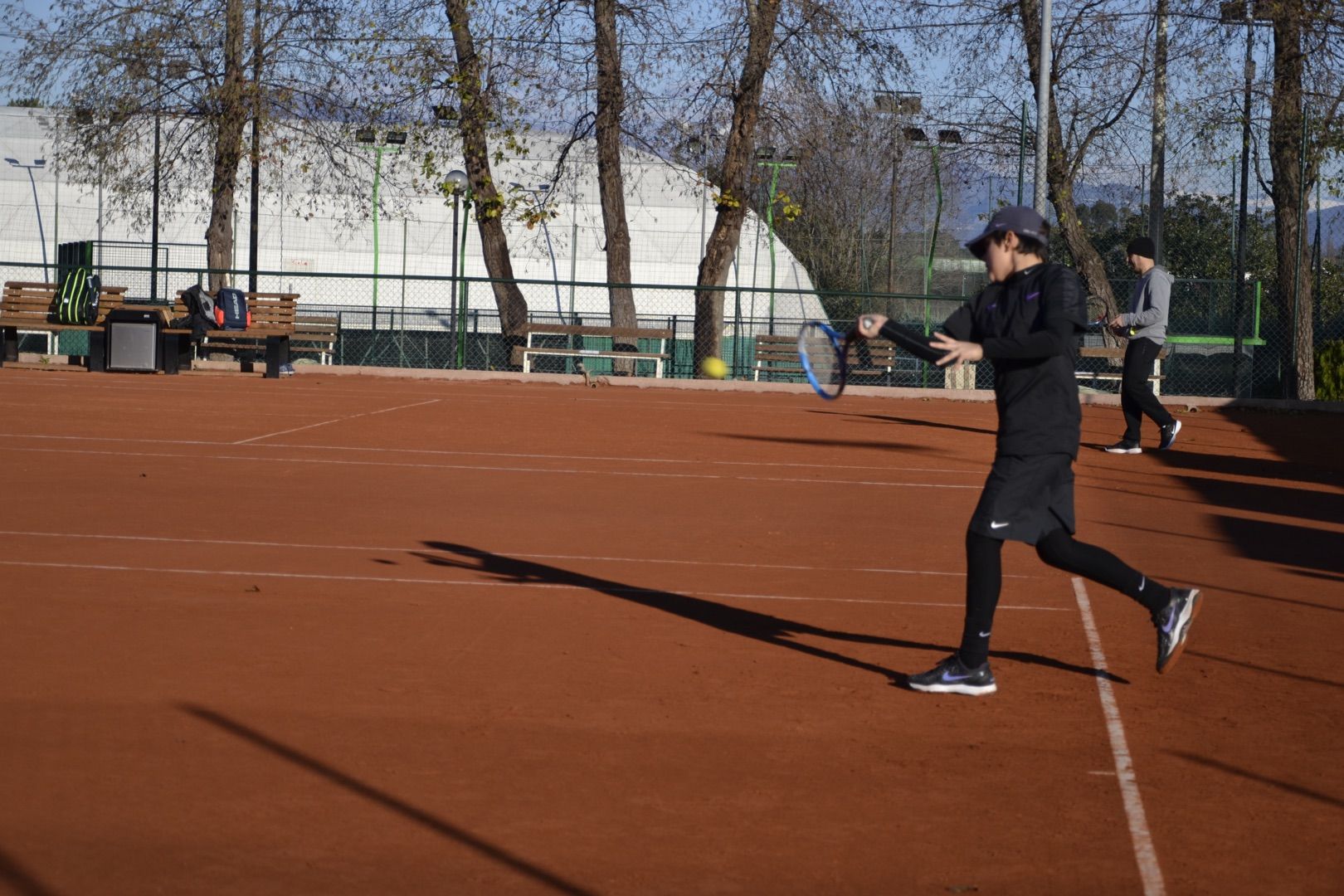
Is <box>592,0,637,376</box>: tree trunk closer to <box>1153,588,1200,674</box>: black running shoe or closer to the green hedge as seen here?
the green hedge

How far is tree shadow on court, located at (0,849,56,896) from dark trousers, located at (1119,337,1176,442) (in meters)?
12.4

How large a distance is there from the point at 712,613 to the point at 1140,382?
8.75m

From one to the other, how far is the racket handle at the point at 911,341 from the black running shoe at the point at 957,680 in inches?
45.8

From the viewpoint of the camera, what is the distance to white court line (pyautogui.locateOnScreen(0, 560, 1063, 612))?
7.93 m

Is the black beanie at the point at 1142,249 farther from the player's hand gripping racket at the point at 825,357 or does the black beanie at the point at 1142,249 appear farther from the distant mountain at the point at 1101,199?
the distant mountain at the point at 1101,199

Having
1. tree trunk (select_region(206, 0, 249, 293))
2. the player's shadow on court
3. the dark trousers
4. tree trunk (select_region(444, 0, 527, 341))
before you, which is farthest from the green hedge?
the player's shadow on court

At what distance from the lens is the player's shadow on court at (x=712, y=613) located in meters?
6.68

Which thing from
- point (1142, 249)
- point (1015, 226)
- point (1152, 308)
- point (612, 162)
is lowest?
point (1015, 226)

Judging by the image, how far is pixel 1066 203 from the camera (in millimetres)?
29953

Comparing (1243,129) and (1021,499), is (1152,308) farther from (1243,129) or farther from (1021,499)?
(1243,129)

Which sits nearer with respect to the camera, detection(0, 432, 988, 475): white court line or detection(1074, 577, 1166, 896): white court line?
detection(1074, 577, 1166, 896): white court line

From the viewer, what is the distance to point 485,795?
471 cm

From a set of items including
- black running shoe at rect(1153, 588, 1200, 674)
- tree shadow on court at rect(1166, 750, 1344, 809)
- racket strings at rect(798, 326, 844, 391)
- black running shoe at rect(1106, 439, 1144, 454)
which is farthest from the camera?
black running shoe at rect(1106, 439, 1144, 454)

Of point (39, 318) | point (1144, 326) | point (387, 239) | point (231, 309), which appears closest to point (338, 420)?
point (1144, 326)
